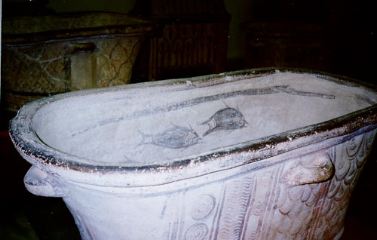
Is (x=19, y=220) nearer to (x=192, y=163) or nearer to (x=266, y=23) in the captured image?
(x=192, y=163)

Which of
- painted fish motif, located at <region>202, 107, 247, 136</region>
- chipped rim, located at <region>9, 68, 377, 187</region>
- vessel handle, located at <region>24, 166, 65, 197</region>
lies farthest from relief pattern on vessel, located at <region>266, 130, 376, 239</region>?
vessel handle, located at <region>24, 166, 65, 197</region>

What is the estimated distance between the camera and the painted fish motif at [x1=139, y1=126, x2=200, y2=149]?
2241mm

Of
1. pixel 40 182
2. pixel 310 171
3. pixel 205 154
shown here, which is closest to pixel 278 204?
pixel 310 171

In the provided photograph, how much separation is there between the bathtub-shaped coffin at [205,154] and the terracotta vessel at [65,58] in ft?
4.25

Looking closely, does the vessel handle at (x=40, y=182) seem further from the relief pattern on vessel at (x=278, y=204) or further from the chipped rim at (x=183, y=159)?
the relief pattern on vessel at (x=278, y=204)

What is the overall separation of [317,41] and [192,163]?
3930mm

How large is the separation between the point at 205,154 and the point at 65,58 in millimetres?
2214

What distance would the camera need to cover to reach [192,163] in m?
1.31

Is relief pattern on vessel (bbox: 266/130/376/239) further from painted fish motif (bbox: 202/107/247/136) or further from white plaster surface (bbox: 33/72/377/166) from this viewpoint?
painted fish motif (bbox: 202/107/247/136)

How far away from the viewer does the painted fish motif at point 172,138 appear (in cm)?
224

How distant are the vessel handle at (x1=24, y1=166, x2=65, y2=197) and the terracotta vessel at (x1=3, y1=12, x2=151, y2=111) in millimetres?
1831

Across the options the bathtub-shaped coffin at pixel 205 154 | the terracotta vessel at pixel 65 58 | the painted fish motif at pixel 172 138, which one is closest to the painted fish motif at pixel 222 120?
the bathtub-shaped coffin at pixel 205 154

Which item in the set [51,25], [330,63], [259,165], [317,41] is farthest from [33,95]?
[330,63]

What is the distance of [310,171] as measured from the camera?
1585 mm
